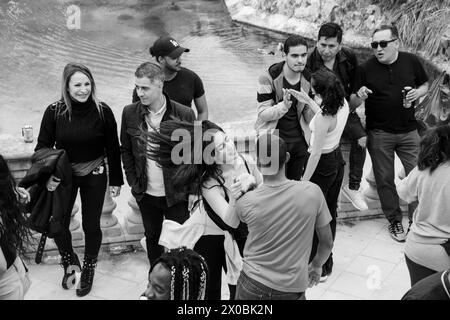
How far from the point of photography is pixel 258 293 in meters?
3.78

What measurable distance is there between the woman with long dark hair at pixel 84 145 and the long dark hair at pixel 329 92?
4.57ft

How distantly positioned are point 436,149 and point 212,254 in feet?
4.60

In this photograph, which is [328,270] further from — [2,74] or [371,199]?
[2,74]

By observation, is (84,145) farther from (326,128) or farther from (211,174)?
(326,128)

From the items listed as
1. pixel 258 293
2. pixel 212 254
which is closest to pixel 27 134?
pixel 212 254

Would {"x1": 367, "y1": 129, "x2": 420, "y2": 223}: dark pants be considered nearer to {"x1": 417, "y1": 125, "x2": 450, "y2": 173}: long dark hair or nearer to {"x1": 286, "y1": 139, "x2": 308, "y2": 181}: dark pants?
{"x1": 286, "y1": 139, "x2": 308, "y2": 181}: dark pants

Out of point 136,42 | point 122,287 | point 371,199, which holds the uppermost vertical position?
point 136,42

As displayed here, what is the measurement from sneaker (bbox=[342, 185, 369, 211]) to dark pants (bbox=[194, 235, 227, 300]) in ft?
6.19

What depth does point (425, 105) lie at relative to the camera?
9.54 meters

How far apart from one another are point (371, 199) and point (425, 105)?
12.2ft

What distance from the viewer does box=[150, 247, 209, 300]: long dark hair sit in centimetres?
308

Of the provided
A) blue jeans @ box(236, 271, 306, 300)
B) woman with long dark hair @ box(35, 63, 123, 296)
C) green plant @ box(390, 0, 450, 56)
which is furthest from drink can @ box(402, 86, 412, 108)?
green plant @ box(390, 0, 450, 56)

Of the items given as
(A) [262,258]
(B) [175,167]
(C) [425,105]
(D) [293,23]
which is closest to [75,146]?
(B) [175,167]

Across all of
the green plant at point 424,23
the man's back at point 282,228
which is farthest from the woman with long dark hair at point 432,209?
the green plant at point 424,23
